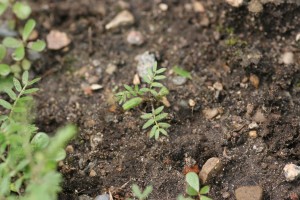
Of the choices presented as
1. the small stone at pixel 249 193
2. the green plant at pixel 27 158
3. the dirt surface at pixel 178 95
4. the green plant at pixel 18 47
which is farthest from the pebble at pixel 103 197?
the green plant at pixel 18 47

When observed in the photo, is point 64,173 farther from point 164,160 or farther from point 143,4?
point 143,4

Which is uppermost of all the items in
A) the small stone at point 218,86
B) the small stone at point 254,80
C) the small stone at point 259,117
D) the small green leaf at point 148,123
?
the small green leaf at point 148,123

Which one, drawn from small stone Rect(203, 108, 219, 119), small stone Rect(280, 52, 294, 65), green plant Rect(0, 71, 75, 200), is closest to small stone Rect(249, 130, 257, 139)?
small stone Rect(203, 108, 219, 119)

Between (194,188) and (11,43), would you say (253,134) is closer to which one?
(194,188)

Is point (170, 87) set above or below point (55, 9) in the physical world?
below

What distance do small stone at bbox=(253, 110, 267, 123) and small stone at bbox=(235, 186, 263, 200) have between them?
0.34 m

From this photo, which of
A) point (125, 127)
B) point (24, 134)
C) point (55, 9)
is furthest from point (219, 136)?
point (55, 9)

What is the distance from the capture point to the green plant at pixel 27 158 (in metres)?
1.57

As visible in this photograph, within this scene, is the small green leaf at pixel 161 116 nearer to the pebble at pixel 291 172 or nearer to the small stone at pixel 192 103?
the small stone at pixel 192 103

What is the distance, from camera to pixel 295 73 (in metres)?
2.34

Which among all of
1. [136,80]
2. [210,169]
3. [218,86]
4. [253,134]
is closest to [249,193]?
[210,169]

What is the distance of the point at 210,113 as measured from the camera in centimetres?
229

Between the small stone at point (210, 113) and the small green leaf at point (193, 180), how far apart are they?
373 mm

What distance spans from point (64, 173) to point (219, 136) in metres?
0.72
